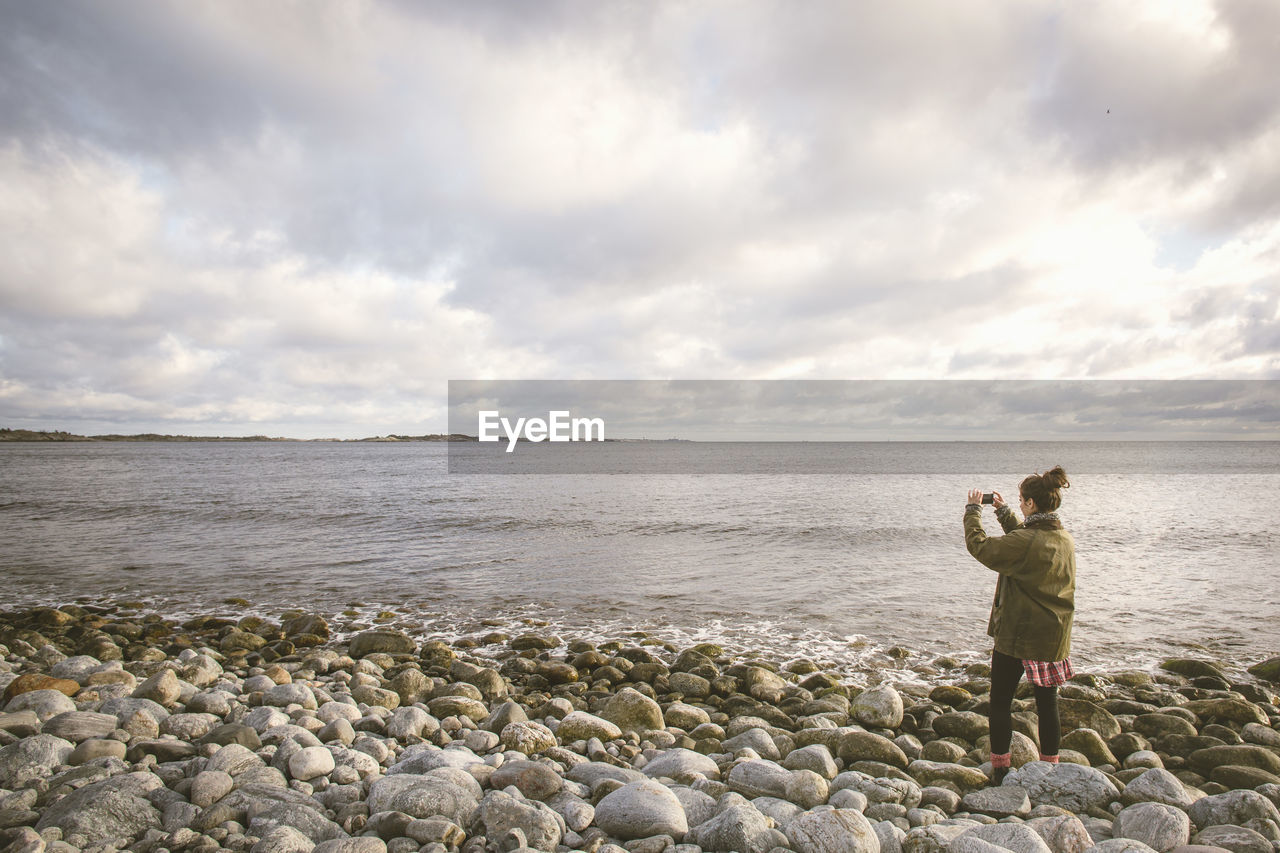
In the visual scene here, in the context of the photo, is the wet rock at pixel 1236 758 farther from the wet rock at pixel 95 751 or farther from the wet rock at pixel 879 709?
the wet rock at pixel 95 751

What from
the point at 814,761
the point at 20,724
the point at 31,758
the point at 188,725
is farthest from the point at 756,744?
the point at 20,724

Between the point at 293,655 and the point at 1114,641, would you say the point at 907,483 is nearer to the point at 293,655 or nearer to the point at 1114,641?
the point at 1114,641

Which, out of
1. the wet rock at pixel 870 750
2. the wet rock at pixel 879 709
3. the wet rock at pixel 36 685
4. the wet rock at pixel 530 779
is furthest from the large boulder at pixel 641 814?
the wet rock at pixel 36 685

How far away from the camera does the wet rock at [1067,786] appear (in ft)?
19.0

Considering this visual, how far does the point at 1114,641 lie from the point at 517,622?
11502 millimetres

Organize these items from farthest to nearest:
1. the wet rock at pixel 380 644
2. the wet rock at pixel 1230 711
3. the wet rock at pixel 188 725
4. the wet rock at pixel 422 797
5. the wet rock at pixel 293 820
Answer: the wet rock at pixel 380 644, the wet rock at pixel 1230 711, the wet rock at pixel 188 725, the wet rock at pixel 422 797, the wet rock at pixel 293 820

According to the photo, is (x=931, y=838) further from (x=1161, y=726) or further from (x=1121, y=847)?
(x=1161, y=726)

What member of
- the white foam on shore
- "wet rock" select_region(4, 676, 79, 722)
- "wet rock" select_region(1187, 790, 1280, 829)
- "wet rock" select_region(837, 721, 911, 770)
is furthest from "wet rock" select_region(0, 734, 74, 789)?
"wet rock" select_region(1187, 790, 1280, 829)

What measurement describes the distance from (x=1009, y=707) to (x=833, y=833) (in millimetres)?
2423

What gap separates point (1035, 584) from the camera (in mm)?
5527

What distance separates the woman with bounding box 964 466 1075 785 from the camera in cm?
549

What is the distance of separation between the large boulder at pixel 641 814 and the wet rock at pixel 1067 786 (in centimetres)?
333

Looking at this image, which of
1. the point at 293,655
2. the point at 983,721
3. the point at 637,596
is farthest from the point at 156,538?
the point at 983,721

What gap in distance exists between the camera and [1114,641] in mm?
12055
